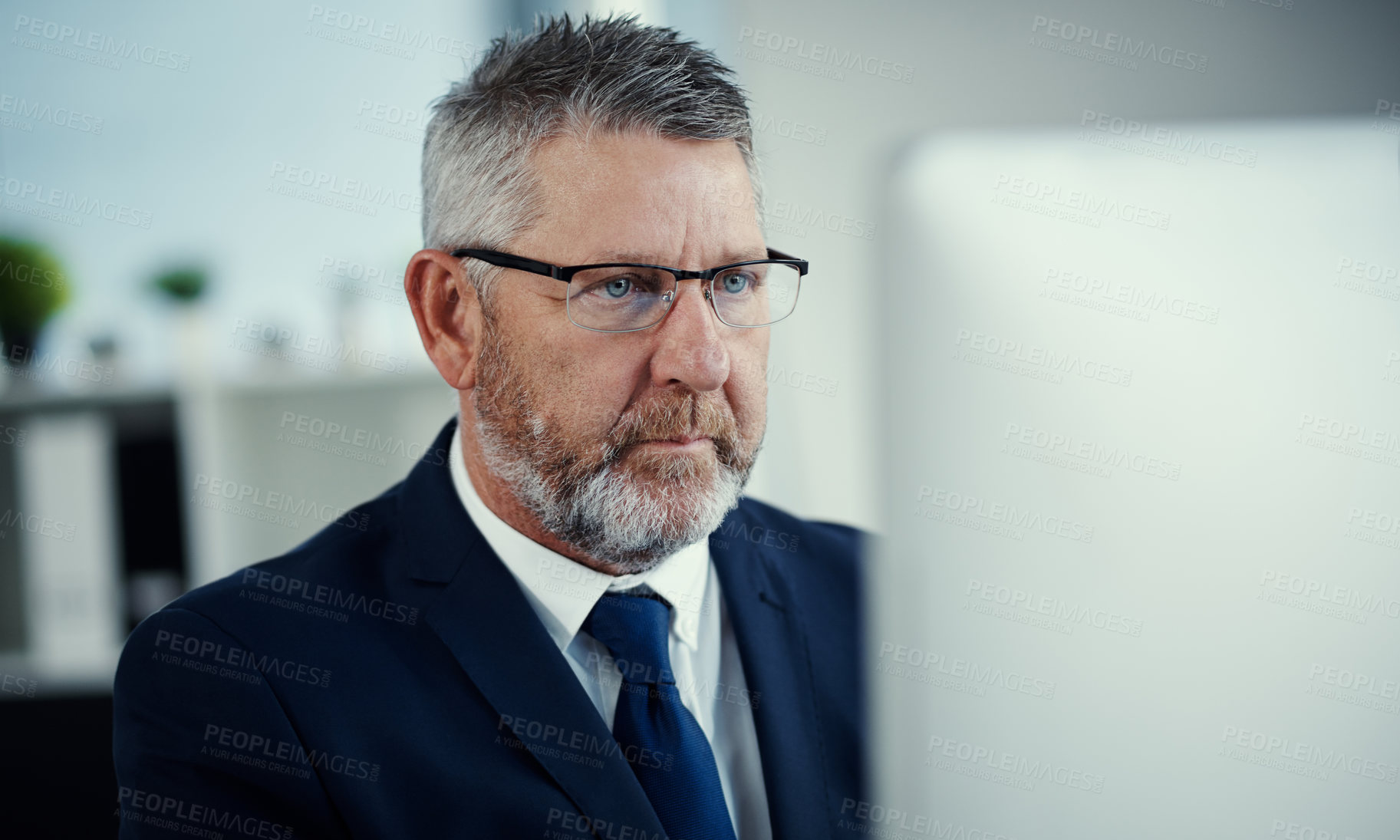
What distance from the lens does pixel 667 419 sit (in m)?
0.96

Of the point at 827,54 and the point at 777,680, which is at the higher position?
the point at 827,54

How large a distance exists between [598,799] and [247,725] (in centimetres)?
37

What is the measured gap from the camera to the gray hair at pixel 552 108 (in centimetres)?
97

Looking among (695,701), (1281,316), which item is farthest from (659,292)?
(1281,316)

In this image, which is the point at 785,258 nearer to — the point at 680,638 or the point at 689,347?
the point at 689,347

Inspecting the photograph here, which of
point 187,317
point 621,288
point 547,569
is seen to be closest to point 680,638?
point 547,569

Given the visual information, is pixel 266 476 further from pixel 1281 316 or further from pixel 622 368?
pixel 1281 316

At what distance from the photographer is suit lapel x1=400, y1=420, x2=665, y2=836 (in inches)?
35.2

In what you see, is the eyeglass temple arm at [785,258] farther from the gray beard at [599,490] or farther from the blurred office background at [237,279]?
the blurred office background at [237,279]

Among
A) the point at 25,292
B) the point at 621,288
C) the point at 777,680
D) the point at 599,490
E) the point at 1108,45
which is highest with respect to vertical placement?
the point at 1108,45

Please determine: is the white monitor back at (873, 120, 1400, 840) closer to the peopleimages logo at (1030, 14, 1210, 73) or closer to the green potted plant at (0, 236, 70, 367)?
the peopleimages logo at (1030, 14, 1210, 73)

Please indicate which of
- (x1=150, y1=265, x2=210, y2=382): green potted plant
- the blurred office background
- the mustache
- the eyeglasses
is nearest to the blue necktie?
the mustache

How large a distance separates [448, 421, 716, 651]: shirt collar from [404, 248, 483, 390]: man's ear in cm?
13

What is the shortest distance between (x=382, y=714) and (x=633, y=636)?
0.29 metres
